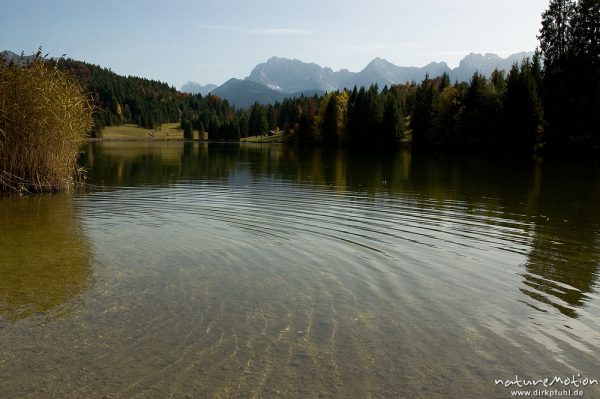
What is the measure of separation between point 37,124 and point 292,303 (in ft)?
75.1

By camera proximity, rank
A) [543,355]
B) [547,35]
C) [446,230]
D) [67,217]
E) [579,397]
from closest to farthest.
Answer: [579,397] → [543,355] → [446,230] → [67,217] → [547,35]

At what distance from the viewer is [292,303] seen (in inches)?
404

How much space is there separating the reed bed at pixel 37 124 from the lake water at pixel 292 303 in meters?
5.39

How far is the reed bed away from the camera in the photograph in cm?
2573

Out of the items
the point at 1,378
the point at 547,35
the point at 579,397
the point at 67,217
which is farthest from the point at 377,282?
the point at 547,35

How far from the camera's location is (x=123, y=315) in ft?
30.8

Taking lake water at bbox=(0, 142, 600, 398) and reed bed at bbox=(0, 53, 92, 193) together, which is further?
reed bed at bbox=(0, 53, 92, 193)

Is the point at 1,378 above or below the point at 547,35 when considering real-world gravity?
below

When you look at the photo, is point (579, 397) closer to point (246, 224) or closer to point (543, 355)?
point (543, 355)

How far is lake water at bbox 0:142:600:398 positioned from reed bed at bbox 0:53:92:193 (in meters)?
5.39

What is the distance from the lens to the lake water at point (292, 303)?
7.12 m

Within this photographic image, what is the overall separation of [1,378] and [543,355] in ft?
29.0

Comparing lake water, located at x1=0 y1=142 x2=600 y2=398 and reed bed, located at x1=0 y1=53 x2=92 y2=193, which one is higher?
reed bed, located at x1=0 y1=53 x2=92 y2=193

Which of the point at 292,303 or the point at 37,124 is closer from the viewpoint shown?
the point at 292,303
